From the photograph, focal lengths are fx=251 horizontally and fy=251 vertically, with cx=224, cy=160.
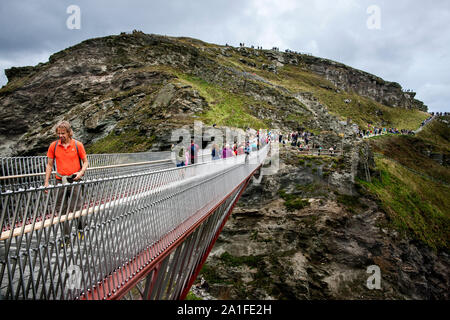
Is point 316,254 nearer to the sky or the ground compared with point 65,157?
nearer to the ground

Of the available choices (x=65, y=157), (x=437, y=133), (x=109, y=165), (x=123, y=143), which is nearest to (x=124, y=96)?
(x=123, y=143)

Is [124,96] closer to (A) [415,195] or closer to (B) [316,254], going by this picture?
(B) [316,254]

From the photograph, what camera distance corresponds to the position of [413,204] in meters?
23.5

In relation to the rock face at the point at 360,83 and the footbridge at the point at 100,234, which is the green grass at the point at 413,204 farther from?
the rock face at the point at 360,83

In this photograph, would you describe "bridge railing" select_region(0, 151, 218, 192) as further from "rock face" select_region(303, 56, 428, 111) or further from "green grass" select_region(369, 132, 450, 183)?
"rock face" select_region(303, 56, 428, 111)

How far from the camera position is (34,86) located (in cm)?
3594

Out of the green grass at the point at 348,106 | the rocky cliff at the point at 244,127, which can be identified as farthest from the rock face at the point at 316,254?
the green grass at the point at 348,106

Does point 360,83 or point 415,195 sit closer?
point 415,195

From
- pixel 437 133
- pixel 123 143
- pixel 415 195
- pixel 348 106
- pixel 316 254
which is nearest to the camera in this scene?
pixel 316 254

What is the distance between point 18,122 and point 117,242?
132 feet

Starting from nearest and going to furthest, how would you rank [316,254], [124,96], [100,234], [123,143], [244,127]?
[100,234] < [316,254] < [123,143] < [244,127] < [124,96]

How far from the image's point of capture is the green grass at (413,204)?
20.4 meters

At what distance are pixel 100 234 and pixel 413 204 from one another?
92.1 feet
